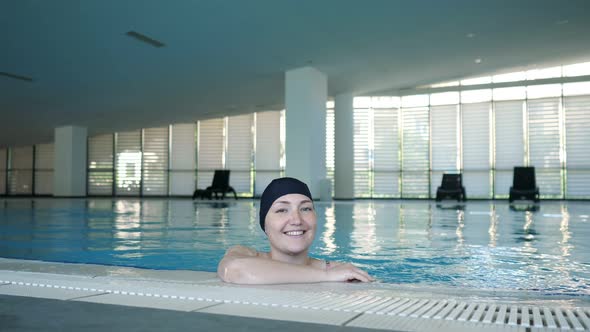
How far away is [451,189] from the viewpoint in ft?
67.6

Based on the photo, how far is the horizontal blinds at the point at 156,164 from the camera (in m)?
27.2

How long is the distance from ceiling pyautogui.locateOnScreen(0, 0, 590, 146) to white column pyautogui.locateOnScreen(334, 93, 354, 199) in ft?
2.33

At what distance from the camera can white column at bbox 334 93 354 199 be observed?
71.7ft

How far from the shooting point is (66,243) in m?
6.59

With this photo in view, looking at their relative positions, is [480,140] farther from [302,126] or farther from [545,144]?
[302,126]

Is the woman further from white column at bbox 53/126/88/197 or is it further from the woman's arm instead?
white column at bbox 53/126/88/197

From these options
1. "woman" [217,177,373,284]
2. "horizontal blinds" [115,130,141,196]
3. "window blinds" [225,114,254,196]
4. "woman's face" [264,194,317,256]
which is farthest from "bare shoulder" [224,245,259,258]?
"horizontal blinds" [115,130,141,196]

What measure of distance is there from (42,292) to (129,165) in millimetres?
26406

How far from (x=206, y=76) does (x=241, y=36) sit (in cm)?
431

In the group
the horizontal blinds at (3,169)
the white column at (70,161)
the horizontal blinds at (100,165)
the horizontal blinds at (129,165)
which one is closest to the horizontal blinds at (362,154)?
the horizontal blinds at (129,165)

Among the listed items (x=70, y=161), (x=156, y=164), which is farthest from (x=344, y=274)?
(x=156, y=164)

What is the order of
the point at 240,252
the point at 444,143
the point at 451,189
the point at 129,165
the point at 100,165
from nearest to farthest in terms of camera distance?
the point at 240,252 → the point at 451,189 → the point at 444,143 → the point at 129,165 → the point at 100,165

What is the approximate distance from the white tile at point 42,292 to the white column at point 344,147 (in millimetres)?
19612

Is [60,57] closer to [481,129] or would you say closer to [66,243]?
[66,243]
